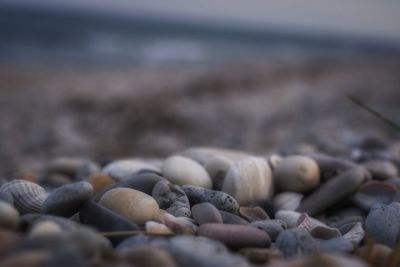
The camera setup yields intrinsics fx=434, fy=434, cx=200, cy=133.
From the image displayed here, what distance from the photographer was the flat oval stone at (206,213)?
1.63 metres

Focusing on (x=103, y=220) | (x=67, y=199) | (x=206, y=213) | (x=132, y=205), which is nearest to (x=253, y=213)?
(x=206, y=213)

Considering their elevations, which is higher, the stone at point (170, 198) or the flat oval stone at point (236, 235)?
the flat oval stone at point (236, 235)

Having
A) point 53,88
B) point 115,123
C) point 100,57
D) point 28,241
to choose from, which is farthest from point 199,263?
point 100,57

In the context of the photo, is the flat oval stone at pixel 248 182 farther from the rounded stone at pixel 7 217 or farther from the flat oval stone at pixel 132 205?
the rounded stone at pixel 7 217

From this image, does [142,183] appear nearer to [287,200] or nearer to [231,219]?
[231,219]

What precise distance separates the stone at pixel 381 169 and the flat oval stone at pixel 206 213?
4.01 ft

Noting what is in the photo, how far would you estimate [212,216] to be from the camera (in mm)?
1640

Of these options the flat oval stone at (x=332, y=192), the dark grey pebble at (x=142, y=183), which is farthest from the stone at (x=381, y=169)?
the dark grey pebble at (x=142, y=183)

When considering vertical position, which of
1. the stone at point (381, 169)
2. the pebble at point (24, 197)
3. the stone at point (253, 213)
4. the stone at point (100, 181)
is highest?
the stone at point (381, 169)

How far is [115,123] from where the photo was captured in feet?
→ 22.0

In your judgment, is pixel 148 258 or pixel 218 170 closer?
pixel 148 258

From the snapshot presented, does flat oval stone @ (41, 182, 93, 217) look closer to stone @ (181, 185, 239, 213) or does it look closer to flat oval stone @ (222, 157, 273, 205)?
stone @ (181, 185, 239, 213)

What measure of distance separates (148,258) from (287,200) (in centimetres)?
121

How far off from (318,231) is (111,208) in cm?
79
